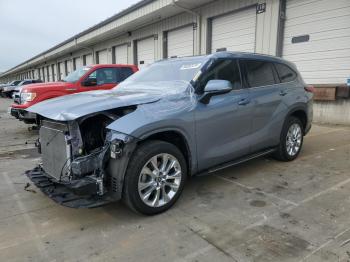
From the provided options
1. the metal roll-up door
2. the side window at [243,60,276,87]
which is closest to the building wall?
the metal roll-up door

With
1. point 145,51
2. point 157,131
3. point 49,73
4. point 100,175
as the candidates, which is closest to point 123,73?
point 157,131

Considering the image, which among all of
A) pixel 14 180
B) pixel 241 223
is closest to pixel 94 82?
pixel 14 180

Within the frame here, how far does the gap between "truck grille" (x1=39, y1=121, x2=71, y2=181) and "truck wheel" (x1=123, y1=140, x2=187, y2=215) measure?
2.41ft

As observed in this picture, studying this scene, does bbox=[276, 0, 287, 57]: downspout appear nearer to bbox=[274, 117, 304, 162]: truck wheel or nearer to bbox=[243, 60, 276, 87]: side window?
bbox=[274, 117, 304, 162]: truck wheel

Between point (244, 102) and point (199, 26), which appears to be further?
point (199, 26)

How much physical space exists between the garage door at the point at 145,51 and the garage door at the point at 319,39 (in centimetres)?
892

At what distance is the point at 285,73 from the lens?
5.16m

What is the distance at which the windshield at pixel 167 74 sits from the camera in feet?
12.9

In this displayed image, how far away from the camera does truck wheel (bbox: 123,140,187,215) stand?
3.07 meters

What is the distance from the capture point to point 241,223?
125 inches

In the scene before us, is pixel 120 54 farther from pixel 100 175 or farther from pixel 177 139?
pixel 100 175

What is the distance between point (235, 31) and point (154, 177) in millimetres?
10511

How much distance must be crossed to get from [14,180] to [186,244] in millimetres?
3186

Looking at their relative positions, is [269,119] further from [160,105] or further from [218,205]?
[160,105]
